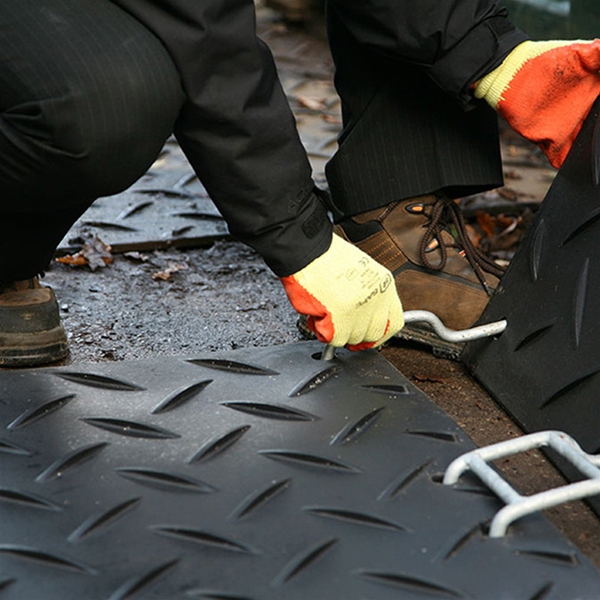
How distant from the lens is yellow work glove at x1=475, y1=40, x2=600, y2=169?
149 centimetres

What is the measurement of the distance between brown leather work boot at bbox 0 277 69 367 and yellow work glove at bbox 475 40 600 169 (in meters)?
0.86

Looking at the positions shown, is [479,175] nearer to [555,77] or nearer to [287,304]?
[555,77]

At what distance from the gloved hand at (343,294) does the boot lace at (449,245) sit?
0.98 ft

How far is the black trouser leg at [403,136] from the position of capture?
5.66ft

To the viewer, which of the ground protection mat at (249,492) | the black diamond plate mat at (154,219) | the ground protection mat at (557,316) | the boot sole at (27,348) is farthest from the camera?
the black diamond plate mat at (154,219)

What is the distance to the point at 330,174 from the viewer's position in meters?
1.81

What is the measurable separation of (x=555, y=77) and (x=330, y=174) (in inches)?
19.1

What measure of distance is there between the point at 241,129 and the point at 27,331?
0.61 metres

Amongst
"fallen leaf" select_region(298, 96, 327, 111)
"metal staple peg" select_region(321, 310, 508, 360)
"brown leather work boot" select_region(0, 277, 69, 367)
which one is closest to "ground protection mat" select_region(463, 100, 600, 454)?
"metal staple peg" select_region(321, 310, 508, 360)

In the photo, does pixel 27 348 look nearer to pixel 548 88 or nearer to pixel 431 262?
pixel 431 262

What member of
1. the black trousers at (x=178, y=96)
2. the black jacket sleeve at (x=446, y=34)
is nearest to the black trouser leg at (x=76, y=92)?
the black trousers at (x=178, y=96)

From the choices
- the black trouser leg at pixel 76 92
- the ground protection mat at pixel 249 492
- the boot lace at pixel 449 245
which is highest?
the black trouser leg at pixel 76 92

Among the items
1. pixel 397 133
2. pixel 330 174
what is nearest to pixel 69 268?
pixel 330 174

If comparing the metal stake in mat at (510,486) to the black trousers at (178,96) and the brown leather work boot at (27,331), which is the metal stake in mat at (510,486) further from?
the brown leather work boot at (27,331)
